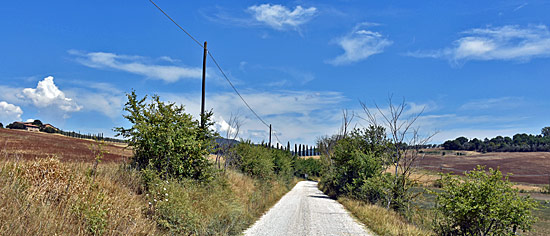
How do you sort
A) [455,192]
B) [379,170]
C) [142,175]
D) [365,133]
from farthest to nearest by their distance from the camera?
[365,133]
[379,170]
[142,175]
[455,192]

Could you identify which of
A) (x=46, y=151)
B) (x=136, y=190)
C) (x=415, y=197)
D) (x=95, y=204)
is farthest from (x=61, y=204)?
(x=46, y=151)

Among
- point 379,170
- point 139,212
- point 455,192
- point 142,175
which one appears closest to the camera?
point 139,212

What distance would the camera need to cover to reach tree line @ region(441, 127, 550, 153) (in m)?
114

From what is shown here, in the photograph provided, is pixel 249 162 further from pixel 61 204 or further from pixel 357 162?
pixel 61 204

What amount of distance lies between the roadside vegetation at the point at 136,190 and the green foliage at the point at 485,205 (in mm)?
6289

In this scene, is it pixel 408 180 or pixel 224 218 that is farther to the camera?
pixel 408 180

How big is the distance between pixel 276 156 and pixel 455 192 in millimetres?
35178

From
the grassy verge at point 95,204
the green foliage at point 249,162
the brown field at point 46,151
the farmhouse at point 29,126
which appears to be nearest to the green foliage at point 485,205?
the grassy verge at point 95,204

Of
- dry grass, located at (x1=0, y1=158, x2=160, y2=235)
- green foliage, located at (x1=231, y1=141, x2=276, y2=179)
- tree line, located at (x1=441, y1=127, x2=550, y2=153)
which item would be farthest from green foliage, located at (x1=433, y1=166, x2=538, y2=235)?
tree line, located at (x1=441, y1=127, x2=550, y2=153)

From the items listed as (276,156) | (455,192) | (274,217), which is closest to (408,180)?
(274,217)

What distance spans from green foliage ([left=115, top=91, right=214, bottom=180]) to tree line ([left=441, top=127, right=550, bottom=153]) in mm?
126715

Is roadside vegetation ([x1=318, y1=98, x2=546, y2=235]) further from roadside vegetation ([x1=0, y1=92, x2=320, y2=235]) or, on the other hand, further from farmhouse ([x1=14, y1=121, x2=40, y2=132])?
farmhouse ([x1=14, y1=121, x2=40, y2=132])

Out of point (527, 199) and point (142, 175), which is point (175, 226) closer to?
point (142, 175)

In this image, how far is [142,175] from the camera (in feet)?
34.1
